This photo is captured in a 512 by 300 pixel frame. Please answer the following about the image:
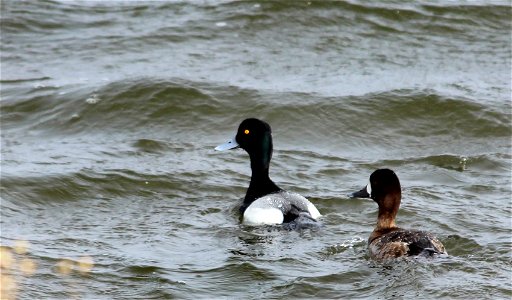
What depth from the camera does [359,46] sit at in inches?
708

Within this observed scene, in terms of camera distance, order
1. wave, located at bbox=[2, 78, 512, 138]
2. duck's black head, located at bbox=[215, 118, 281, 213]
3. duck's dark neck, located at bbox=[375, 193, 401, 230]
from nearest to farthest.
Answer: duck's dark neck, located at bbox=[375, 193, 401, 230] → duck's black head, located at bbox=[215, 118, 281, 213] → wave, located at bbox=[2, 78, 512, 138]

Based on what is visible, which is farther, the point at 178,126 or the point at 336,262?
the point at 178,126

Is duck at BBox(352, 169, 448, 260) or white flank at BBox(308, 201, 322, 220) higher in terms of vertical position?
duck at BBox(352, 169, 448, 260)

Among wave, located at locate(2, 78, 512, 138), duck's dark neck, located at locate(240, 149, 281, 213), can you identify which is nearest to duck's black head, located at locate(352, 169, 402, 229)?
duck's dark neck, located at locate(240, 149, 281, 213)

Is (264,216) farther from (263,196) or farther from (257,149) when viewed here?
(257,149)

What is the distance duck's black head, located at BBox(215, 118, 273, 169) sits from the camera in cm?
1187

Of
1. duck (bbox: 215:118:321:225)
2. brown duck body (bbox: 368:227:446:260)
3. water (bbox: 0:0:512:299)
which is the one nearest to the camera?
water (bbox: 0:0:512:299)

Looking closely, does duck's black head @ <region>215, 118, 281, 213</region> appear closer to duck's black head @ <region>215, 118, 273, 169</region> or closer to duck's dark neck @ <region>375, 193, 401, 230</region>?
duck's black head @ <region>215, 118, 273, 169</region>

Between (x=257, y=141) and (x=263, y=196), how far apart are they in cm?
81

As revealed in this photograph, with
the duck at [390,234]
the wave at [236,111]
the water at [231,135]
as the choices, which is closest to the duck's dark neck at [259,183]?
the water at [231,135]

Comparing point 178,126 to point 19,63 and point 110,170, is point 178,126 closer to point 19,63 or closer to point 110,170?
point 110,170

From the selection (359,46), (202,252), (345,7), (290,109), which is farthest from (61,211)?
(345,7)

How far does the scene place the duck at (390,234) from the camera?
9.20 metres

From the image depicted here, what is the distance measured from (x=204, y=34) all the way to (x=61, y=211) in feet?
25.0
